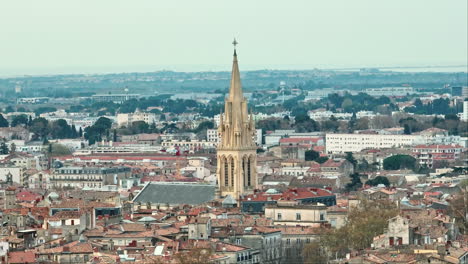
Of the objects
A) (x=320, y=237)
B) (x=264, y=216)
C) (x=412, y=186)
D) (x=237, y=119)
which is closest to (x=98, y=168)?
(x=412, y=186)

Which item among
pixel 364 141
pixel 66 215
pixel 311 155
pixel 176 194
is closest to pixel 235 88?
pixel 176 194

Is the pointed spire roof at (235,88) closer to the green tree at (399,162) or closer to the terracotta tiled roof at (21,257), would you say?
the terracotta tiled roof at (21,257)

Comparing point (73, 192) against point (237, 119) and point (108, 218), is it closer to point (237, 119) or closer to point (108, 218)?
point (237, 119)

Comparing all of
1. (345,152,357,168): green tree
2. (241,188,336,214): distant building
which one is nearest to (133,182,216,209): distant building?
(241,188,336,214): distant building

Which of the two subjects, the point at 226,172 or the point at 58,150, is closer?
the point at 226,172

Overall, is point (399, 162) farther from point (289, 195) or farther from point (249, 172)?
point (289, 195)

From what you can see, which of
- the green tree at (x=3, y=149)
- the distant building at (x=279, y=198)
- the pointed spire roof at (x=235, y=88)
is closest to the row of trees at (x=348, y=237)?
the distant building at (x=279, y=198)
